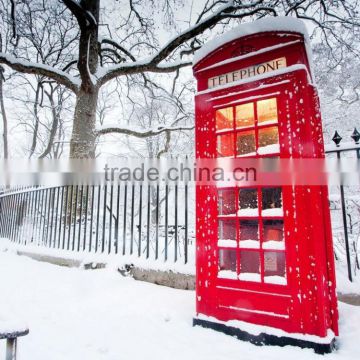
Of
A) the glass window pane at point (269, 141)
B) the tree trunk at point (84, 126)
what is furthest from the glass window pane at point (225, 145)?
the tree trunk at point (84, 126)

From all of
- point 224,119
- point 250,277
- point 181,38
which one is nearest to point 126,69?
point 181,38

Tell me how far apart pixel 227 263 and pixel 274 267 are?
45cm

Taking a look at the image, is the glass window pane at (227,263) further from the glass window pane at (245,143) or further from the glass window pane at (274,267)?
the glass window pane at (245,143)

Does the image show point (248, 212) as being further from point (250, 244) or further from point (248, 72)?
point (248, 72)

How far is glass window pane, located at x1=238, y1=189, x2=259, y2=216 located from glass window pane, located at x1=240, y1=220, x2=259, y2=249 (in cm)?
10

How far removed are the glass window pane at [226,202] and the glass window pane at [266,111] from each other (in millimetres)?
786

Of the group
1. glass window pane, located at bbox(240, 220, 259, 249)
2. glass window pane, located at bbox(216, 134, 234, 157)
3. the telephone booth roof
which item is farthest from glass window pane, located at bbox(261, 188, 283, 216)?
the telephone booth roof

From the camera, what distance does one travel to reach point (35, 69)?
7809 millimetres

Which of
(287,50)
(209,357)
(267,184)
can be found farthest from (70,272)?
(287,50)

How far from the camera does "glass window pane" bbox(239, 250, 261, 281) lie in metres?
2.66

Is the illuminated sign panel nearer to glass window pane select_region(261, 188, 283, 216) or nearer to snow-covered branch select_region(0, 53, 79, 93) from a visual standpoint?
glass window pane select_region(261, 188, 283, 216)

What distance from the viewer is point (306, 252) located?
91.5 inches

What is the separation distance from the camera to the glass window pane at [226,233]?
277 centimetres

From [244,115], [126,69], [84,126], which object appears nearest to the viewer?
[244,115]
